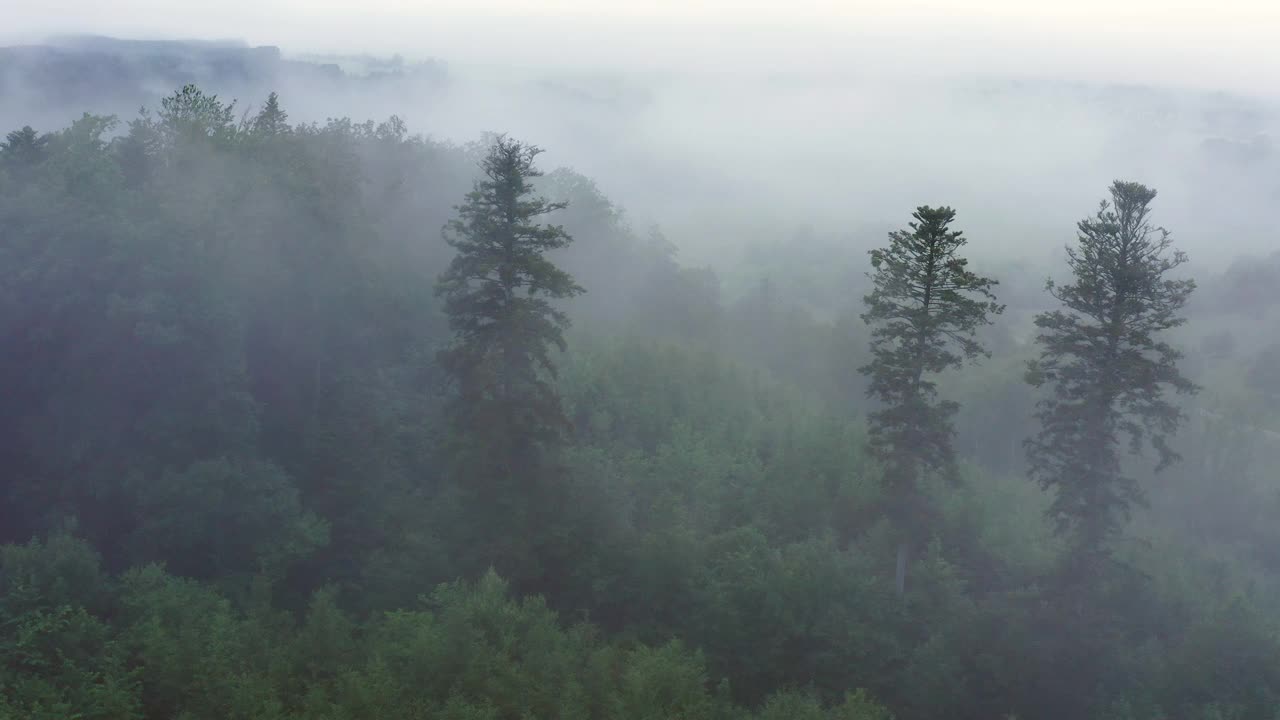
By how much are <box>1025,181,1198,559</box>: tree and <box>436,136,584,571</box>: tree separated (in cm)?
1578

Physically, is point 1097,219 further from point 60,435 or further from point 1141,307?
point 60,435

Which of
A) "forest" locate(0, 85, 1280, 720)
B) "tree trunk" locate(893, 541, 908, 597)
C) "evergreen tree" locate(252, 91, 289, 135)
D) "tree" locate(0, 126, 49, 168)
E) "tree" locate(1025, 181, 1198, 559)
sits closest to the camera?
"forest" locate(0, 85, 1280, 720)

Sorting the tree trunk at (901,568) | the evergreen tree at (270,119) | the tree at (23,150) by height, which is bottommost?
the tree trunk at (901,568)

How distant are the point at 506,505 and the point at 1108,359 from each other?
773 inches

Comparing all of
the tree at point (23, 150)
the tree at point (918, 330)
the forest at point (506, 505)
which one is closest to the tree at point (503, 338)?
the forest at point (506, 505)

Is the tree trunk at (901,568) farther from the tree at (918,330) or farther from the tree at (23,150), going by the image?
the tree at (23,150)

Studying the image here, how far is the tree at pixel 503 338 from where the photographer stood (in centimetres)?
2936

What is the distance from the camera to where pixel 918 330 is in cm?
3017

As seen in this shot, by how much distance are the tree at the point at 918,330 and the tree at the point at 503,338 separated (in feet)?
34.3

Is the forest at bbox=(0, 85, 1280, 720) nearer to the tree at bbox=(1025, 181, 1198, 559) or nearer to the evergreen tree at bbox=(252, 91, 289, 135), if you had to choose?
the tree at bbox=(1025, 181, 1198, 559)

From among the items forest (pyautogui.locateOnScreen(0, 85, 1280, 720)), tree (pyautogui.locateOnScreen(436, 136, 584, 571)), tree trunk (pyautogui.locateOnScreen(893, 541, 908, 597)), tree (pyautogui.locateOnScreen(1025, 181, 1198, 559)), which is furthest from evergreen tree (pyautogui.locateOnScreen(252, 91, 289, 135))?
tree (pyautogui.locateOnScreen(1025, 181, 1198, 559))

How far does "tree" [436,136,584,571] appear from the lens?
29359 millimetres

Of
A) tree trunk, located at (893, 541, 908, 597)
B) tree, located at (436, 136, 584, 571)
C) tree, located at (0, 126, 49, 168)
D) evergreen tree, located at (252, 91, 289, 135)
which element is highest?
evergreen tree, located at (252, 91, 289, 135)

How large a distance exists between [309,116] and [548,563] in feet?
302
